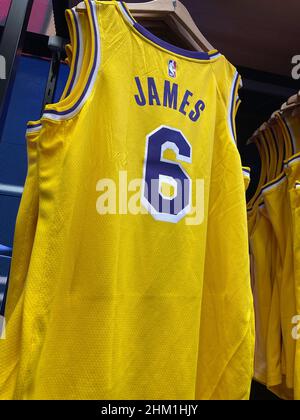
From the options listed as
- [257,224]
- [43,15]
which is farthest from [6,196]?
[257,224]

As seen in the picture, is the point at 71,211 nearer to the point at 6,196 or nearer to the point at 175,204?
the point at 175,204

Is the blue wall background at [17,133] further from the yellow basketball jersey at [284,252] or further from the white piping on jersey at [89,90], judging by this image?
the yellow basketball jersey at [284,252]

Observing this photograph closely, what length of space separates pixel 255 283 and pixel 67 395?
25.3 inches

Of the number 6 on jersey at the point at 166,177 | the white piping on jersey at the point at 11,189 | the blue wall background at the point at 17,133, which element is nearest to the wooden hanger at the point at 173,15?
the number 6 on jersey at the point at 166,177

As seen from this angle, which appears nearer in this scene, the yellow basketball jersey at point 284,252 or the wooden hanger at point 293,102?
the yellow basketball jersey at point 284,252

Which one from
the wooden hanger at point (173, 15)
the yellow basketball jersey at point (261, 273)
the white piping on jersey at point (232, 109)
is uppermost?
the wooden hanger at point (173, 15)

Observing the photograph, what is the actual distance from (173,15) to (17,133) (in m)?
0.62

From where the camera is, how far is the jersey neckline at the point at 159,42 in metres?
0.65

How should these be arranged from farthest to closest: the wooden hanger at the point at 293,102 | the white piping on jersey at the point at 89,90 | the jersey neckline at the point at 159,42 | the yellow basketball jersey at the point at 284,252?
the wooden hanger at the point at 293,102, the yellow basketball jersey at the point at 284,252, the jersey neckline at the point at 159,42, the white piping on jersey at the point at 89,90

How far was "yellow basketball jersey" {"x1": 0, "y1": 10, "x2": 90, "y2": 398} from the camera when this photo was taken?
0.46m

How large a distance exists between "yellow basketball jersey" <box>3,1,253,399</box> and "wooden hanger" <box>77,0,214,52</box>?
100 millimetres

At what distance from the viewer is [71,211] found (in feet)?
1.68

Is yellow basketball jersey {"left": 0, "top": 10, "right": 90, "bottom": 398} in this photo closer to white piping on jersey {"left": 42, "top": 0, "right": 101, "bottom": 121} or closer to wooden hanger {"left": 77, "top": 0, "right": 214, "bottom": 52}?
white piping on jersey {"left": 42, "top": 0, "right": 101, "bottom": 121}

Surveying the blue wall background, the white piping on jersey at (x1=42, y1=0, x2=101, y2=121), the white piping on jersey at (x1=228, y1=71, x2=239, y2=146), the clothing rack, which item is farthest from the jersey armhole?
the blue wall background
